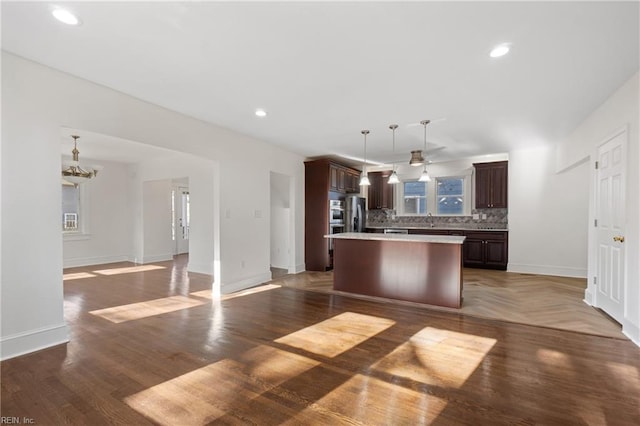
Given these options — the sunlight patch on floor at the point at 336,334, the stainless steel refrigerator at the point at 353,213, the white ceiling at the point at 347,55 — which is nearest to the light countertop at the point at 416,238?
the sunlight patch on floor at the point at 336,334

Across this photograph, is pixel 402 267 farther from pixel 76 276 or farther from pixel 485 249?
pixel 76 276

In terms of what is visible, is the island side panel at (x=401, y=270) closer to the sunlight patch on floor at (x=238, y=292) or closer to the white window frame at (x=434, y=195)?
the sunlight patch on floor at (x=238, y=292)

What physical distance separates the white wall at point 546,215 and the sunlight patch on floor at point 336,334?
15.1 feet

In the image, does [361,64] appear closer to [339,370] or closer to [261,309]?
[339,370]

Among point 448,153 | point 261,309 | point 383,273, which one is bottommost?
point 261,309

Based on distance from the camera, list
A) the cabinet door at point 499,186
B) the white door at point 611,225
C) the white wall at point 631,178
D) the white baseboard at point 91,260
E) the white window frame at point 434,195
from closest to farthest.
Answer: the white wall at point 631,178 → the white door at point 611,225 → the cabinet door at point 499,186 → the white baseboard at point 91,260 → the white window frame at point 434,195

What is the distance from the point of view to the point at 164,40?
232 cm

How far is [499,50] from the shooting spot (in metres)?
2.44

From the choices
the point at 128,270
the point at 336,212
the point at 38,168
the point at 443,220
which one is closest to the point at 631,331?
the point at 443,220

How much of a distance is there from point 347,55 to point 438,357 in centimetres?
273

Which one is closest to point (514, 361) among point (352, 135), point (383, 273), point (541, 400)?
point (541, 400)

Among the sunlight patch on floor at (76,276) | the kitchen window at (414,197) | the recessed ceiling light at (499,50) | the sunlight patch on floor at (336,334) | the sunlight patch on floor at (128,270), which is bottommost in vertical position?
the sunlight patch on floor at (128,270)

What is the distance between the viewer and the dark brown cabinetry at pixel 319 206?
647cm

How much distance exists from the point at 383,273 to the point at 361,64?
295 cm
